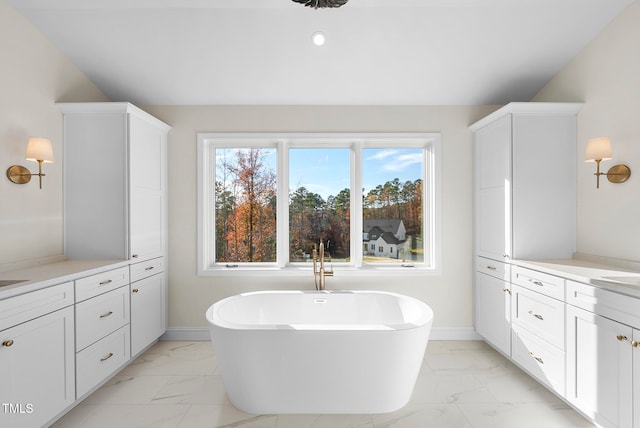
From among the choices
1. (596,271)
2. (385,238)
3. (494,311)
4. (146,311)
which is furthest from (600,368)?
(146,311)

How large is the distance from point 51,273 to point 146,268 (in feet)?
2.65

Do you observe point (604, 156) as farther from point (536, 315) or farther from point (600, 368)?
point (600, 368)

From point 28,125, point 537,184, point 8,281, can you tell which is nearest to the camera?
point 8,281

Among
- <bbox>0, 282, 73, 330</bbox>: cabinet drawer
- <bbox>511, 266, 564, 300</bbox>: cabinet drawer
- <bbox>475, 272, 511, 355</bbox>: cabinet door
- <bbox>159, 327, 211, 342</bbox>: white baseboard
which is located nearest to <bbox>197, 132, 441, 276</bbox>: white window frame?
<bbox>475, 272, 511, 355</bbox>: cabinet door

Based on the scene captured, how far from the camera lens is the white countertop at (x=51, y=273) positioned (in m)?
1.67

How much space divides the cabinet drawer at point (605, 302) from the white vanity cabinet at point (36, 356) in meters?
3.05

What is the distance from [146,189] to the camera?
9.30 ft

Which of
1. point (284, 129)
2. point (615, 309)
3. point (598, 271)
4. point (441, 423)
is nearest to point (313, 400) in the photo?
point (441, 423)

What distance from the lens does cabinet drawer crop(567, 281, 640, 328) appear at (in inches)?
62.8

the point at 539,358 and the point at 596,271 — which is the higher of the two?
the point at 596,271

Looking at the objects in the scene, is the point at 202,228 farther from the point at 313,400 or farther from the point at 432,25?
the point at 432,25

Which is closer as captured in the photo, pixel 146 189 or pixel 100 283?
pixel 100 283

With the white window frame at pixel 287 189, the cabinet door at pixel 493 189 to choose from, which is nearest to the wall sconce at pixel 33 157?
the white window frame at pixel 287 189

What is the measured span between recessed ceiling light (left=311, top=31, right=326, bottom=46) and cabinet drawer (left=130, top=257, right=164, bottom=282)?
2.31 m
